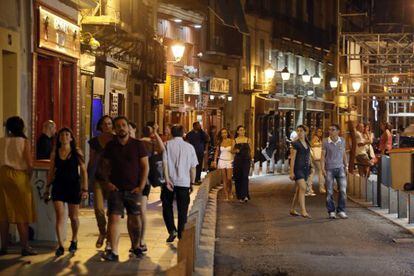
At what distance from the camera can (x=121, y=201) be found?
428 inches

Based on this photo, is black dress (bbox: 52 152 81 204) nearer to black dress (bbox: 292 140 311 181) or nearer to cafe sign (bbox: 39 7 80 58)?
cafe sign (bbox: 39 7 80 58)

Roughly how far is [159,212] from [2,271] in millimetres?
7160

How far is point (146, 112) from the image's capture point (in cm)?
2617

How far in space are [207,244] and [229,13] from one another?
22.1m

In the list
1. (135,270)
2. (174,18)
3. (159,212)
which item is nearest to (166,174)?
(135,270)

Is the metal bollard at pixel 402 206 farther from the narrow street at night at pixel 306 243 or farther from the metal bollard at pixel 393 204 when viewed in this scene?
the metal bollard at pixel 393 204

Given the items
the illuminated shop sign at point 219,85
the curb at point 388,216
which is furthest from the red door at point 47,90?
the illuminated shop sign at point 219,85

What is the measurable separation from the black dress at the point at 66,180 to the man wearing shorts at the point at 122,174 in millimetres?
565

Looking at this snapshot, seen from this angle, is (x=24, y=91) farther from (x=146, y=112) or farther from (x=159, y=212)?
(x=146, y=112)

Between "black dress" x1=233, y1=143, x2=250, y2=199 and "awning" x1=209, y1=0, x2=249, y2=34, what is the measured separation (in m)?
13.9

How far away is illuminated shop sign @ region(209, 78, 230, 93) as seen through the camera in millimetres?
34975

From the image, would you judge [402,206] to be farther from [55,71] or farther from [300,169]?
[55,71]

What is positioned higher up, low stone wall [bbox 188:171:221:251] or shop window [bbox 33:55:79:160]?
shop window [bbox 33:55:79:160]

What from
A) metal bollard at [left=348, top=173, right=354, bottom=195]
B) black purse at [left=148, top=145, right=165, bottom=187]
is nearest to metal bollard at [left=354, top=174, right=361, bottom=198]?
metal bollard at [left=348, top=173, right=354, bottom=195]
